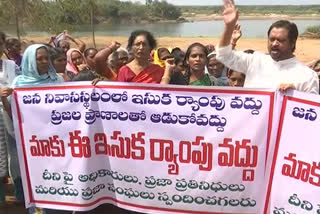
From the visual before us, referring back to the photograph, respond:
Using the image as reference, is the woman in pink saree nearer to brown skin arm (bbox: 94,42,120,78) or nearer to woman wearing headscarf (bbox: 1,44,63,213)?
brown skin arm (bbox: 94,42,120,78)

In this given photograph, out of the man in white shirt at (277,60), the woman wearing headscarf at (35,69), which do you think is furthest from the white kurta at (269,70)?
the woman wearing headscarf at (35,69)

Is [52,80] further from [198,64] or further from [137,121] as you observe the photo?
[198,64]

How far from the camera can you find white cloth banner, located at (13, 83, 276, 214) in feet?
10.5

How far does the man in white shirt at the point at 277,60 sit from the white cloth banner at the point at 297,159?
0.50 feet

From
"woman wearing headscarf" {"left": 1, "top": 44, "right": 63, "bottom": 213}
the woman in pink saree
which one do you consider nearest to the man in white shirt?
the woman in pink saree

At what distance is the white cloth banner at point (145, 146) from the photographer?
10.5 feet

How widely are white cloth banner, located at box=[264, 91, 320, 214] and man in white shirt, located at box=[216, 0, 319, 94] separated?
6.0 inches

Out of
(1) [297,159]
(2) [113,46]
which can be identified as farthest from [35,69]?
(1) [297,159]

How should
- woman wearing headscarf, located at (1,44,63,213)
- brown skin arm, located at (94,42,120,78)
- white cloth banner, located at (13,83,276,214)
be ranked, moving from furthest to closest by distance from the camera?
brown skin arm, located at (94,42,120,78)
woman wearing headscarf, located at (1,44,63,213)
white cloth banner, located at (13,83,276,214)

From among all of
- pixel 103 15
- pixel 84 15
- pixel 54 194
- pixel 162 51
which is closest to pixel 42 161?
pixel 54 194

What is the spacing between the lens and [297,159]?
304 centimetres

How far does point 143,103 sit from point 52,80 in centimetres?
97

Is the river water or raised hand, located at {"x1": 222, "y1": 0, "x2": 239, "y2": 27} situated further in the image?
the river water

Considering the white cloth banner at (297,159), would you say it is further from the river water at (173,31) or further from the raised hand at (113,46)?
the river water at (173,31)
